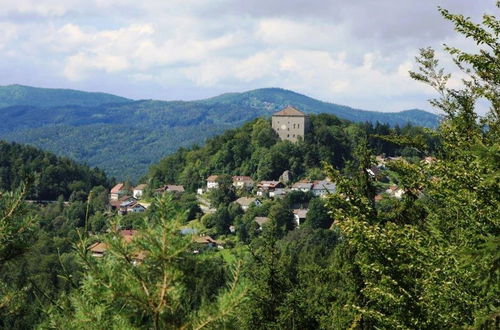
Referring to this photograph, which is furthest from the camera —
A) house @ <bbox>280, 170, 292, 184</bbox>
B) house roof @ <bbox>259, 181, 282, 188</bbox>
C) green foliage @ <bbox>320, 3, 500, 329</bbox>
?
house @ <bbox>280, 170, 292, 184</bbox>

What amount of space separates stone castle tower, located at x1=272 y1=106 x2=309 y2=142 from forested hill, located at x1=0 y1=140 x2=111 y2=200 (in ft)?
141

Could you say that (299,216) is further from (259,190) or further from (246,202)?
(259,190)

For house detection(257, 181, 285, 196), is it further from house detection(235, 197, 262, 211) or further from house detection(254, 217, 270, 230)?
house detection(254, 217, 270, 230)

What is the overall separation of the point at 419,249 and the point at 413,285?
104 centimetres

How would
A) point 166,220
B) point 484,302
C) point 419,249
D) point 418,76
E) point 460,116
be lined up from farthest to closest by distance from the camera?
point 418,76 < point 460,116 < point 419,249 < point 484,302 < point 166,220

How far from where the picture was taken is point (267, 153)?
114500mm

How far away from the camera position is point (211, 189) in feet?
363

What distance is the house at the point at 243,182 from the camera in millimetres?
111250

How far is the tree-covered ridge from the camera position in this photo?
113 m

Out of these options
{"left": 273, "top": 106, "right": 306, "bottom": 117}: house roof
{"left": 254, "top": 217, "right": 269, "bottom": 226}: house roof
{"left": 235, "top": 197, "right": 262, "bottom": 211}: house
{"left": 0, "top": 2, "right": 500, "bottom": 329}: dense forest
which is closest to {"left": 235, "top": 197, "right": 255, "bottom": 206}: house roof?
{"left": 235, "top": 197, "right": 262, "bottom": 211}: house

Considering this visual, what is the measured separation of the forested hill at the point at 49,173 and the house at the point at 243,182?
3672 cm

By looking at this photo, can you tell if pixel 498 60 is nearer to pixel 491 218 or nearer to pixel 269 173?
pixel 491 218

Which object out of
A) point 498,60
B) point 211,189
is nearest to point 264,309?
point 498,60

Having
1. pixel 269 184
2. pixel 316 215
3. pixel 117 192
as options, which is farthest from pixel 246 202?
pixel 117 192
